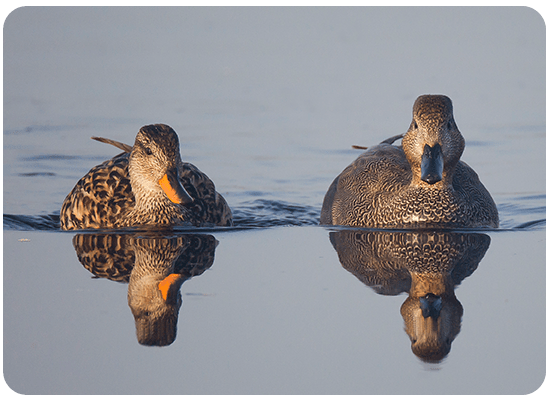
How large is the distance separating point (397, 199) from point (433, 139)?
83 centimetres

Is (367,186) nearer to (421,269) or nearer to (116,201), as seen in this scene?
(421,269)

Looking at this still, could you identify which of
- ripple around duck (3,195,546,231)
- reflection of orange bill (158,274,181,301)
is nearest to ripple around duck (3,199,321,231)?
ripple around duck (3,195,546,231)

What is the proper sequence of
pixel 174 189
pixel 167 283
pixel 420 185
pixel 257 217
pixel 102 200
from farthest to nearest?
pixel 257 217
pixel 420 185
pixel 102 200
pixel 174 189
pixel 167 283

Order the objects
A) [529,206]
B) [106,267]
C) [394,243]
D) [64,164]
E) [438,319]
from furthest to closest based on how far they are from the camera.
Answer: [64,164] < [529,206] < [394,243] < [106,267] < [438,319]

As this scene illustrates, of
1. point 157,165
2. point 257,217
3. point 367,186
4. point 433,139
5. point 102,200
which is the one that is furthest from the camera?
point 257,217

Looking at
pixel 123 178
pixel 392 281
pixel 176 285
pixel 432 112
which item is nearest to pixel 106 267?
pixel 176 285

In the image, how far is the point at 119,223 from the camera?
8250 millimetres

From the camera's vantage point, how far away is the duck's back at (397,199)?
8.52m

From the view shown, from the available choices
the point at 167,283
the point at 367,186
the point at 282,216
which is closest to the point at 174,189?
the point at 167,283

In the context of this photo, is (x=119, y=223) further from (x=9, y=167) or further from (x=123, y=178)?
(x=9, y=167)

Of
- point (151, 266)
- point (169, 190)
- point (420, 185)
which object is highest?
point (420, 185)

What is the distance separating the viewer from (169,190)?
779cm

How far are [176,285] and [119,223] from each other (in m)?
1.94

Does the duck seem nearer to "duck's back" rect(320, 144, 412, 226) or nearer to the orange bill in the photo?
the orange bill
